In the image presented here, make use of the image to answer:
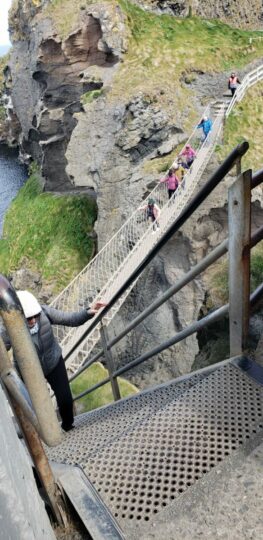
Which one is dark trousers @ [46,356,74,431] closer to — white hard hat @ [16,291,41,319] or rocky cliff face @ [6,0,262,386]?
white hard hat @ [16,291,41,319]

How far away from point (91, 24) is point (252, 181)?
1802cm

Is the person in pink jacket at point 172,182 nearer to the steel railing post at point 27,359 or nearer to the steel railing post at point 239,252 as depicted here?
the steel railing post at point 239,252

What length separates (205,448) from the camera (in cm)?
196

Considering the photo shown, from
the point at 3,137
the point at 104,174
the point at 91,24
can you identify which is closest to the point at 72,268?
the point at 104,174

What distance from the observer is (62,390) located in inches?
151

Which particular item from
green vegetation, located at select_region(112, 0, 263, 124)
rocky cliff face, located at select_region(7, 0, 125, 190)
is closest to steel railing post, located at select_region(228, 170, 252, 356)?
green vegetation, located at select_region(112, 0, 263, 124)

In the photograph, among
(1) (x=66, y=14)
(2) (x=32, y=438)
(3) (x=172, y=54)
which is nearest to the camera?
(2) (x=32, y=438)

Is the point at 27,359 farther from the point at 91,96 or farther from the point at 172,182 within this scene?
the point at 91,96

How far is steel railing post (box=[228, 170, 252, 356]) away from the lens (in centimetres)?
195

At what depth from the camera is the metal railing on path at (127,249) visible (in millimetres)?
11094

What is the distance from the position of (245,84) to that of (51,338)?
14.4 meters

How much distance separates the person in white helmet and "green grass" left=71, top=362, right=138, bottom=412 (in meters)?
6.72

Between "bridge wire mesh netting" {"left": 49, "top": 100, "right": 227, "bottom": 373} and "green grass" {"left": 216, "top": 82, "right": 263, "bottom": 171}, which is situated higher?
"green grass" {"left": 216, "top": 82, "right": 263, "bottom": 171}

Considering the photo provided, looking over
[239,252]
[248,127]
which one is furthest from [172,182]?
[239,252]
